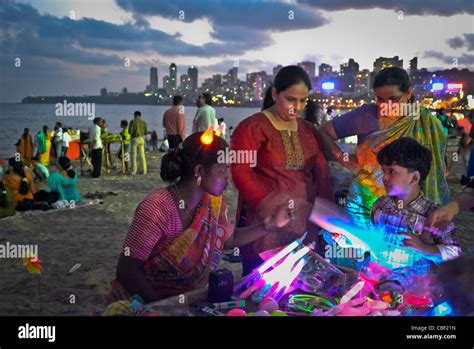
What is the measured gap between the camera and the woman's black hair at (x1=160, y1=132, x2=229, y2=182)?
241 cm

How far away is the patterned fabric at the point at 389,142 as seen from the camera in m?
2.98

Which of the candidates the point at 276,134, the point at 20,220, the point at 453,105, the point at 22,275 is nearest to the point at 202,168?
the point at 276,134

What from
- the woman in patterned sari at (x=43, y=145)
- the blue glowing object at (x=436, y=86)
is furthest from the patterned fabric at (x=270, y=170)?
the blue glowing object at (x=436, y=86)

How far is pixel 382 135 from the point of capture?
9.98ft

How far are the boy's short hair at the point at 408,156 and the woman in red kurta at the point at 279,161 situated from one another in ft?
2.08

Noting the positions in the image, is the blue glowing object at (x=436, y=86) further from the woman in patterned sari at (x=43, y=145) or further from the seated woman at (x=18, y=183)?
the seated woman at (x=18, y=183)

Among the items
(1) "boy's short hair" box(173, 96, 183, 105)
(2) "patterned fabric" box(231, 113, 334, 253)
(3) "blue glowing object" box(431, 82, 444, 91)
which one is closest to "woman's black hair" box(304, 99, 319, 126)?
(2) "patterned fabric" box(231, 113, 334, 253)

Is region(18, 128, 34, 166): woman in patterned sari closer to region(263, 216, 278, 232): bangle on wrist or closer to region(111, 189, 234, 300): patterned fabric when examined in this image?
region(263, 216, 278, 232): bangle on wrist

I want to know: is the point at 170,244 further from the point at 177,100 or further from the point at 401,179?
the point at 177,100

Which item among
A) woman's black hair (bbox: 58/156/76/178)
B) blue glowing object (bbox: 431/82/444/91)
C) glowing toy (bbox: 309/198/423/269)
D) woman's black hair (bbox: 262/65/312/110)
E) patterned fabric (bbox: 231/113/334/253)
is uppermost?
blue glowing object (bbox: 431/82/444/91)

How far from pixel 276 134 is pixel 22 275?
10.1 feet

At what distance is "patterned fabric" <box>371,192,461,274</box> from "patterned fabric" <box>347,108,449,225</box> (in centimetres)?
39

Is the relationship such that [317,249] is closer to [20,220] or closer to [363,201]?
[363,201]

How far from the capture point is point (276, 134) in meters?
3.01
